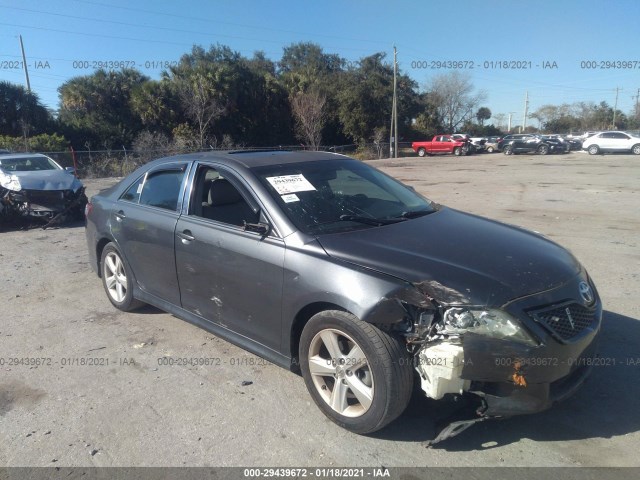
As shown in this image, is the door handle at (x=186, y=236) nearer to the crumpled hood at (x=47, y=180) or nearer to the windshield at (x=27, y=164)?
the crumpled hood at (x=47, y=180)

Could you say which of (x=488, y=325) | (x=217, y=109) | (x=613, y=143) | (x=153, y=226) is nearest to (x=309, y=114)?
(x=217, y=109)

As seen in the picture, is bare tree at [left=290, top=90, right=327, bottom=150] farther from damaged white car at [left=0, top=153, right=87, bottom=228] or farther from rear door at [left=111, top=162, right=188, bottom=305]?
rear door at [left=111, top=162, right=188, bottom=305]

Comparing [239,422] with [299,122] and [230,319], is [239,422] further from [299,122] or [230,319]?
[299,122]

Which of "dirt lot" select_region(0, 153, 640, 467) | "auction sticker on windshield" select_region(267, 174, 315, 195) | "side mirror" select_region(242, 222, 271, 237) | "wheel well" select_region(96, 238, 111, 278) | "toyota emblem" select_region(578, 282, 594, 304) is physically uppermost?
"auction sticker on windshield" select_region(267, 174, 315, 195)

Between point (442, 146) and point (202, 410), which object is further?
point (442, 146)

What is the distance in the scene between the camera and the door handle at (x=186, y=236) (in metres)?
4.14

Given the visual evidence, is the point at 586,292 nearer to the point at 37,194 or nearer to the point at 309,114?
the point at 37,194

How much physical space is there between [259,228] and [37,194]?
873 centimetres

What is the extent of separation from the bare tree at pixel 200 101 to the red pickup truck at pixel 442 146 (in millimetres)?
18002

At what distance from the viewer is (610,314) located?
16.0 feet

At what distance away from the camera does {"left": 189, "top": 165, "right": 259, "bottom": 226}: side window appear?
3912 millimetres

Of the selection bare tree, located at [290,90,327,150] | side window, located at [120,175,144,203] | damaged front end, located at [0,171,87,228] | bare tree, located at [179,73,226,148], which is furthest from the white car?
side window, located at [120,175,144,203]

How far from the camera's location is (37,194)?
34.4ft

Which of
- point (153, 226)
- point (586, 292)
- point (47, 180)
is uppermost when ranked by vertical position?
point (153, 226)
